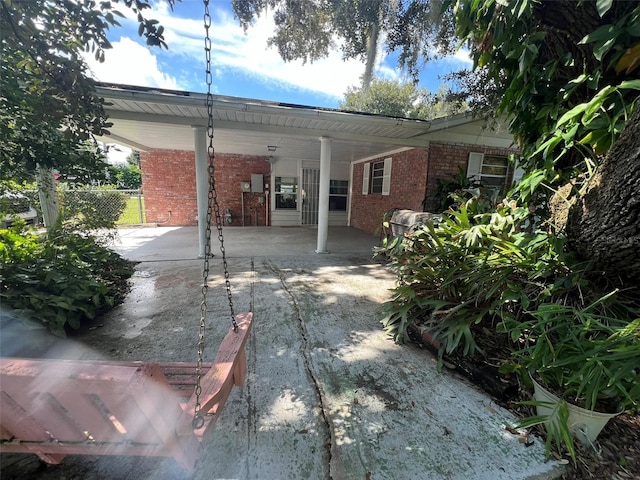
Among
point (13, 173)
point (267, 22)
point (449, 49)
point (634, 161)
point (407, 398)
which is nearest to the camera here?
point (634, 161)

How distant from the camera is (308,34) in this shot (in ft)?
24.6

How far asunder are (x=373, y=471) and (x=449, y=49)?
7558 millimetres

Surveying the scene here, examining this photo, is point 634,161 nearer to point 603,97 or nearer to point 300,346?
point 603,97

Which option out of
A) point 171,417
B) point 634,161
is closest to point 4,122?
point 171,417

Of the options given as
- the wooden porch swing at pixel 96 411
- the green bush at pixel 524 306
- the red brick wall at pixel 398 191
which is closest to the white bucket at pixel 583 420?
the green bush at pixel 524 306

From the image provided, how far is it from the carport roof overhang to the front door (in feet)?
9.90

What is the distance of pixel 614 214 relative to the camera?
149 cm

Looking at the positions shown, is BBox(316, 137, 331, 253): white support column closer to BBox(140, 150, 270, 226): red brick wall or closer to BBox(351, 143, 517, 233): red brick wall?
BBox(351, 143, 517, 233): red brick wall

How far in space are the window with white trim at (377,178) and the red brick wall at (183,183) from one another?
148 inches

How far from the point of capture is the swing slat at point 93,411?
2.98 ft

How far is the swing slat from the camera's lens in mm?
910

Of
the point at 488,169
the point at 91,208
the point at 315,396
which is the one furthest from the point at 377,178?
the point at 315,396

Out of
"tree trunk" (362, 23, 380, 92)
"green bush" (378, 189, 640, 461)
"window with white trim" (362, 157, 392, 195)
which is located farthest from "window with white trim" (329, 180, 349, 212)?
"green bush" (378, 189, 640, 461)

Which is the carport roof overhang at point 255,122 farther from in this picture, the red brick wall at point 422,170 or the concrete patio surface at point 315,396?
the concrete patio surface at point 315,396
